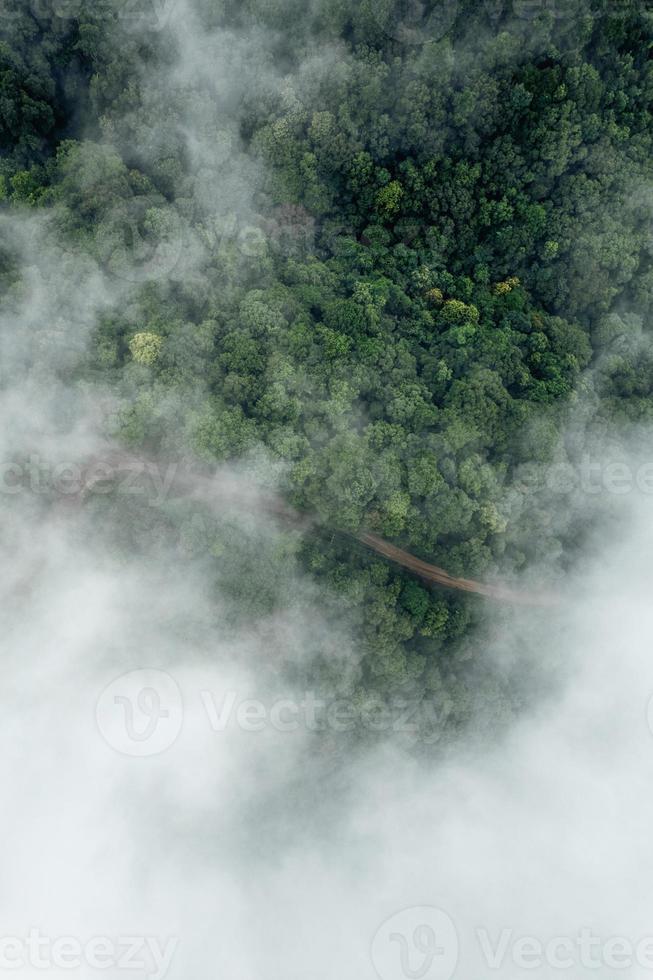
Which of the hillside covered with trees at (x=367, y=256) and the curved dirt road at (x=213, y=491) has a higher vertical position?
the hillside covered with trees at (x=367, y=256)

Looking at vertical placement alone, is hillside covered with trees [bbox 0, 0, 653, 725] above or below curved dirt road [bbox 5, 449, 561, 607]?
above

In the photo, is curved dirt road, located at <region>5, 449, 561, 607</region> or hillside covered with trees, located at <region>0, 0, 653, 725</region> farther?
hillside covered with trees, located at <region>0, 0, 653, 725</region>

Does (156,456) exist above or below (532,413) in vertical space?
below

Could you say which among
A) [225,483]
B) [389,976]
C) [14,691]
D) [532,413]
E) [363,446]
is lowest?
[389,976]

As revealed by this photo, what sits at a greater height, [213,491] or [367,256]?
[367,256]

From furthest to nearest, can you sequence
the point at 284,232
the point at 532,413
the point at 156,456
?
the point at 284,232 → the point at 532,413 → the point at 156,456

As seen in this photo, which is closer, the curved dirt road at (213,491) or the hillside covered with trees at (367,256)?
the curved dirt road at (213,491)

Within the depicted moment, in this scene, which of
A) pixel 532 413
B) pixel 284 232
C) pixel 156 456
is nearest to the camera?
pixel 156 456

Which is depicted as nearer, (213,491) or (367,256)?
(213,491)

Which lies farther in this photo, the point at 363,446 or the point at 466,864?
the point at 466,864

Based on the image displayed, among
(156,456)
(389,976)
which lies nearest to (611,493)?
(156,456)

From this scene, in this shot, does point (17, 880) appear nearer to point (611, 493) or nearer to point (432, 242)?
point (611, 493)
